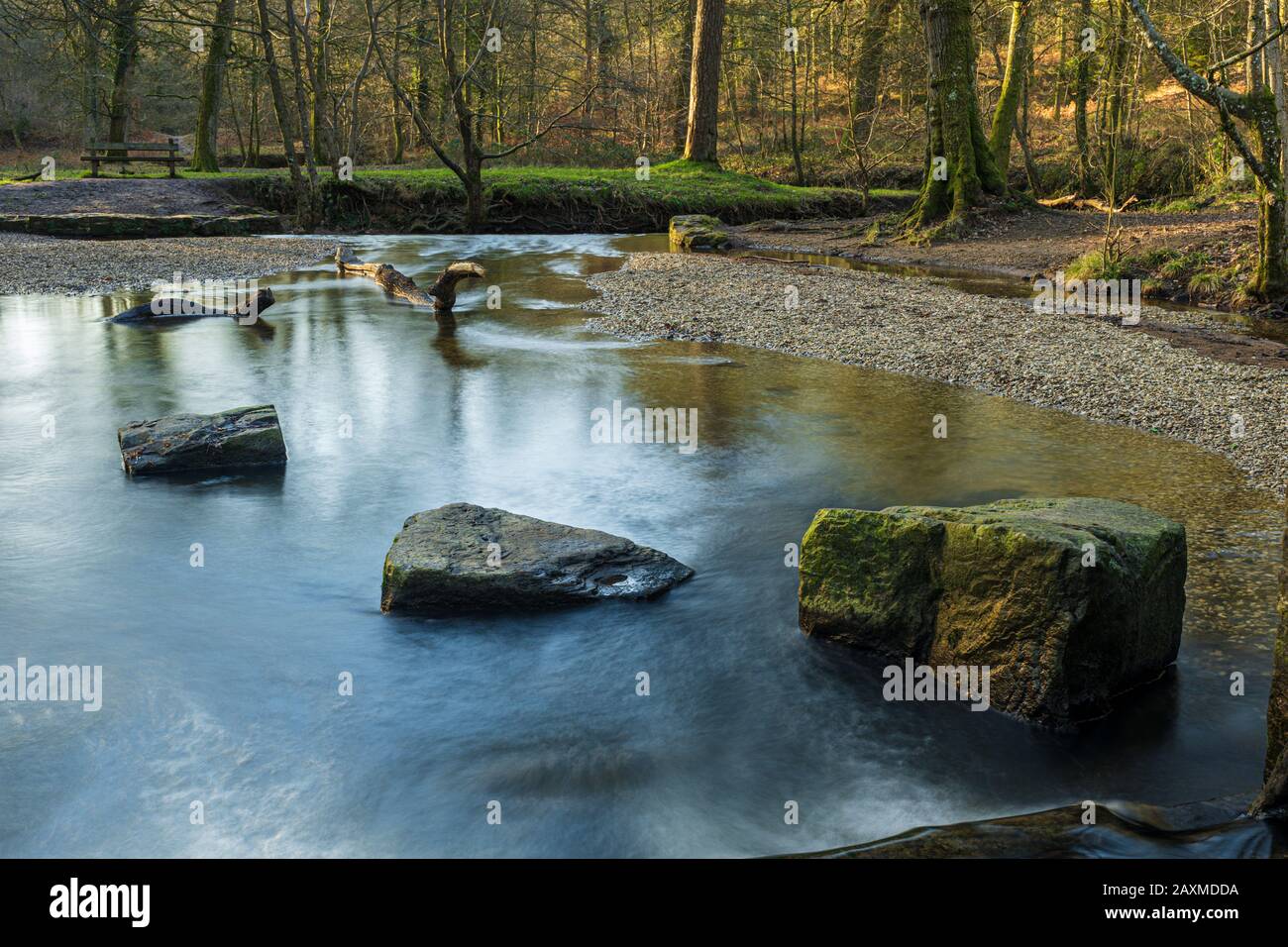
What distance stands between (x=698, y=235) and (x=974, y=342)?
519 inches

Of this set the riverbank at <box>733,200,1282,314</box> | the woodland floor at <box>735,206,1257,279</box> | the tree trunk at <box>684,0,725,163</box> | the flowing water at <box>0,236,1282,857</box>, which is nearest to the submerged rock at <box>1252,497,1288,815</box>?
the flowing water at <box>0,236,1282,857</box>

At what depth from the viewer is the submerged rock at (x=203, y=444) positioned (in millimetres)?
10109

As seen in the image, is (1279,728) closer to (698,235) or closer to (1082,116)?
(698,235)

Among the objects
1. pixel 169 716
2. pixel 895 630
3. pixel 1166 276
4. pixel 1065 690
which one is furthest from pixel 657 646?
pixel 1166 276

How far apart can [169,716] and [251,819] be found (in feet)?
4.13

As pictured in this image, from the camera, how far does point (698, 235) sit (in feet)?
87.9

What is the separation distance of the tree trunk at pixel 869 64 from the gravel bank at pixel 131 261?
67.7ft

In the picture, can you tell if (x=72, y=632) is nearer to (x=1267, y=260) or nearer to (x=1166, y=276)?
(x=1267, y=260)

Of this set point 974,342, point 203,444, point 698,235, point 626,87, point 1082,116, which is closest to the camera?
point 203,444

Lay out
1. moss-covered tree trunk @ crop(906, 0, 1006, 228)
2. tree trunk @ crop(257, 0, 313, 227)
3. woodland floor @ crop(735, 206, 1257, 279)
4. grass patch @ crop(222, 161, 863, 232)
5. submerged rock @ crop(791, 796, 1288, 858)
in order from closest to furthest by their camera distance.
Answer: submerged rock @ crop(791, 796, 1288, 858) < woodland floor @ crop(735, 206, 1257, 279) < moss-covered tree trunk @ crop(906, 0, 1006, 228) < tree trunk @ crop(257, 0, 313, 227) < grass patch @ crop(222, 161, 863, 232)

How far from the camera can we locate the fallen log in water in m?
17.5

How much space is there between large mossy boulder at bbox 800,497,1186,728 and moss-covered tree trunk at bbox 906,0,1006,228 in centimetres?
2045

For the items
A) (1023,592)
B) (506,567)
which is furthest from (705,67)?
(1023,592)

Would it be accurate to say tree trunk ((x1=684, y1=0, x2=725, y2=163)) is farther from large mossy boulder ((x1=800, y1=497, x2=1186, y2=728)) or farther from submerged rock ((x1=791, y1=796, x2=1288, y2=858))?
submerged rock ((x1=791, y1=796, x2=1288, y2=858))
